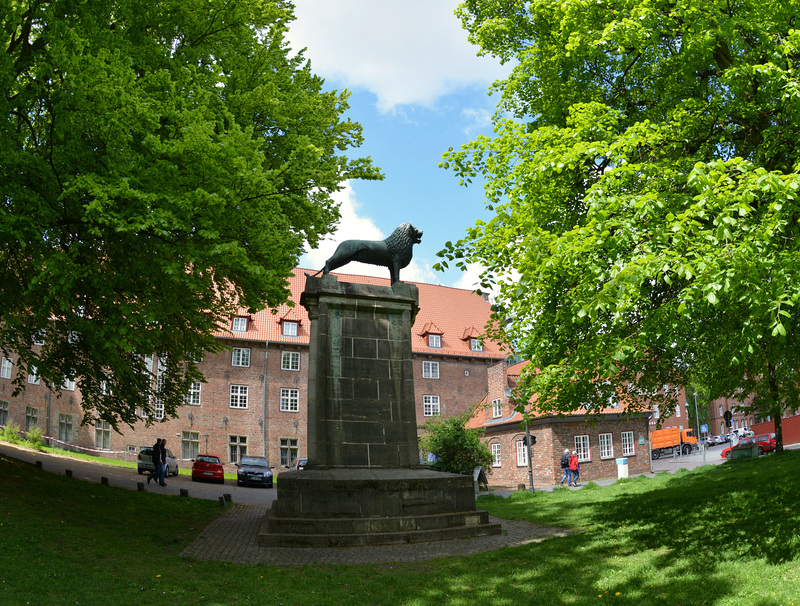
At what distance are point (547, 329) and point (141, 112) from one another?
753 cm

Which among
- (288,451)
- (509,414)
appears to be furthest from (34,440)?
(509,414)

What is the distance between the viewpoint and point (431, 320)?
161 ft

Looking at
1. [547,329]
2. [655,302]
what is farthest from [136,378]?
[655,302]

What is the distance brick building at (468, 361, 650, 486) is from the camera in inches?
1298

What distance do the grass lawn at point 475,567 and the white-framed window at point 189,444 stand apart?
2947 centimetres

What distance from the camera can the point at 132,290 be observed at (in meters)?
11.6

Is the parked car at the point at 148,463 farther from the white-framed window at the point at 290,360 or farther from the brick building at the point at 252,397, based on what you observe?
the white-framed window at the point at 290,360

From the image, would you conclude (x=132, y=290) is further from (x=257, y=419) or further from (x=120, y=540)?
(x=257, y=419)

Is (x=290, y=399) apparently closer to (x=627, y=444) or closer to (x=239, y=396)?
(x=239, y=396)

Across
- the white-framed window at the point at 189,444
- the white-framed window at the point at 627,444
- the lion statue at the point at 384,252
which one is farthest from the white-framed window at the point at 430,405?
the lion statue at the point at 384,252

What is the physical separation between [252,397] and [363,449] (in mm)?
32200

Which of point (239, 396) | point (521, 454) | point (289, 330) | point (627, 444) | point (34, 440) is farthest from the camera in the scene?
point (289, 330)

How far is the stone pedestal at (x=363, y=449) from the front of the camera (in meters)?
10.4

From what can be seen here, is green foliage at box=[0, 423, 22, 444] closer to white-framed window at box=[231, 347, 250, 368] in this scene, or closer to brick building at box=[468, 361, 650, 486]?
white-framed window at box=[231, 347, 250, 368]
